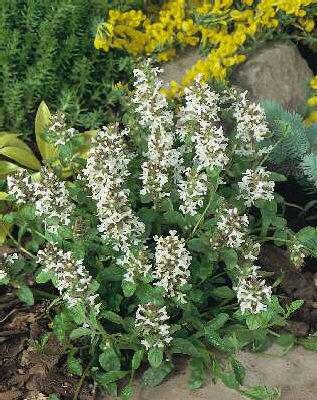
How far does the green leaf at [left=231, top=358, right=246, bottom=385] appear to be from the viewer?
2.65 m

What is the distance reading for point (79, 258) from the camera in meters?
2.56

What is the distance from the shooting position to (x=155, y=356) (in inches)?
99.0

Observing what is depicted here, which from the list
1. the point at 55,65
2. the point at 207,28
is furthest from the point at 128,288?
the point at 207,28

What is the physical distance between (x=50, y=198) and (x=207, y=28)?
1.60 metres

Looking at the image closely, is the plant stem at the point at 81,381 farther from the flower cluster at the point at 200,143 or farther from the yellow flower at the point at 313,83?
the yellow flower at the point at 313,83

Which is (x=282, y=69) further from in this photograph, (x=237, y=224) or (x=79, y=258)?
(x=79, y=258)

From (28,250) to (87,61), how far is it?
107 centimetres

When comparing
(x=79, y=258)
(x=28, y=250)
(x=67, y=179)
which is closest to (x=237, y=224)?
(x=79, y=258)

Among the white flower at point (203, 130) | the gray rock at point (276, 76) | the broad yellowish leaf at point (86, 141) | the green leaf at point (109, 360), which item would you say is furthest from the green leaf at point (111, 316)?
the gray rock at point (276, 76)

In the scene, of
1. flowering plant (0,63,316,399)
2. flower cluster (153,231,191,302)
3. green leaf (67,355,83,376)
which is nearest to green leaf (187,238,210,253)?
flowering plant (0,63,316,399)

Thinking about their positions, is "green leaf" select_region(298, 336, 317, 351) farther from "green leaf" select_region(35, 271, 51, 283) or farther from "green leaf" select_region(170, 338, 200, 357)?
"green leaf" select_region(35, 271, 51, 283)

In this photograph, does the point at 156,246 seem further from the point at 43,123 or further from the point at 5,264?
the point at 43,123

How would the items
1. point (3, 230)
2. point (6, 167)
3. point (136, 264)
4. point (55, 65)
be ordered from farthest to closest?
point (55, 65) → point (6, 167) → point (3, 230) → point (136, 264)

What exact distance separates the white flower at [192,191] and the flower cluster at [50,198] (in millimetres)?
393
